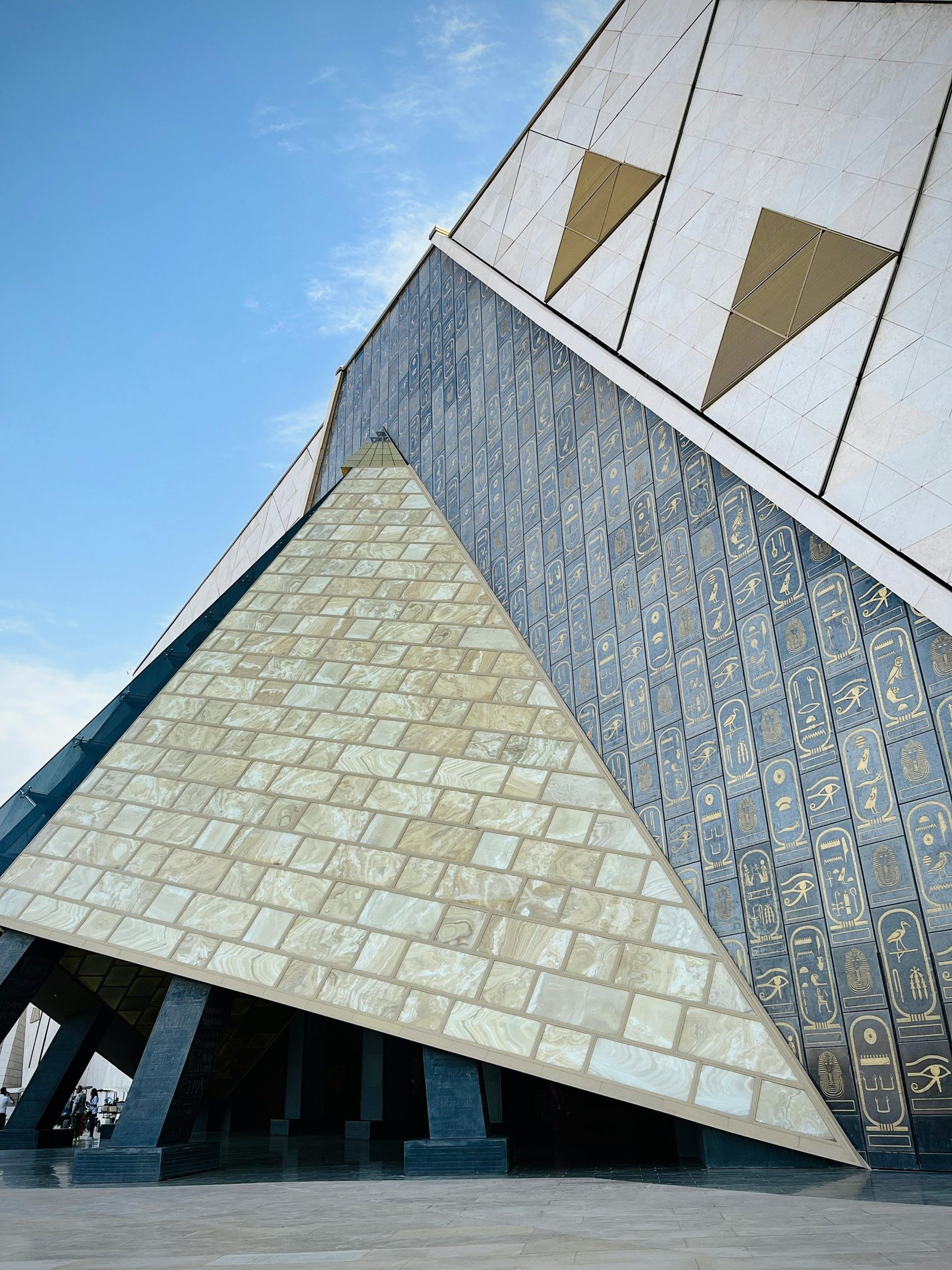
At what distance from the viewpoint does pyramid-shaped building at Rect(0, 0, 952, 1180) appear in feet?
20.0

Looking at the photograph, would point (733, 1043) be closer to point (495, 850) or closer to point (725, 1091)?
point (725, 1091)

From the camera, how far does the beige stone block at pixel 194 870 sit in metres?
7.99

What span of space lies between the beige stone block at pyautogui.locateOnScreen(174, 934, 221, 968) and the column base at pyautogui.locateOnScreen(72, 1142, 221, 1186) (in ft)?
4.35

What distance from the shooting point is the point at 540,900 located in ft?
24.2

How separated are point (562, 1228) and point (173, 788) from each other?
6.84m

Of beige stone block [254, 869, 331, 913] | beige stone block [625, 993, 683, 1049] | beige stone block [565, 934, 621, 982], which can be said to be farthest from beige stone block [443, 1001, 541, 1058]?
beige stone block [254, 869, 331, 913]

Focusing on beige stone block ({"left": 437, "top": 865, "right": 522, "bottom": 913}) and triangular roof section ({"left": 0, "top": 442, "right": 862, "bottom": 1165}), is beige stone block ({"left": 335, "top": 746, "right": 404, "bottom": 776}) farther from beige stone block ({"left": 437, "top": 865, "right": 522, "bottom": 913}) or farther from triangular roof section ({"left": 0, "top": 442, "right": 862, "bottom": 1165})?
beige stone block ({"left": 437, "top": 865, "right": 522, "bottom": 913})

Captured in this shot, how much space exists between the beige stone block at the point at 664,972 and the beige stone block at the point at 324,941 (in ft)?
6.99

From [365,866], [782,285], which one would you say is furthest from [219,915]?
[782,285]

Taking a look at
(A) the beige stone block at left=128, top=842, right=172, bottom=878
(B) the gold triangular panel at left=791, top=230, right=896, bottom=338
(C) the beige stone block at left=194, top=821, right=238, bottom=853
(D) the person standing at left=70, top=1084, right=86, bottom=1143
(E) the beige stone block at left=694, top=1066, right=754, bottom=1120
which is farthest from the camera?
(D) the person standing at left=70, top=1084, right=86, bottom=1143

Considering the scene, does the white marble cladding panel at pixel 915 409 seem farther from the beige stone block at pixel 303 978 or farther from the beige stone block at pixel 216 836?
the beige stone block at pixel 216 836

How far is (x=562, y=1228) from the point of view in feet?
10.9

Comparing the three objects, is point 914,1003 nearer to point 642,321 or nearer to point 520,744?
point 520,744

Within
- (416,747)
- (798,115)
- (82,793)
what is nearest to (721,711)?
(416,747)
